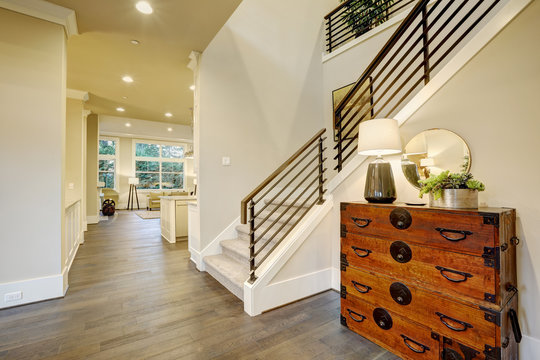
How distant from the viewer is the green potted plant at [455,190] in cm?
144

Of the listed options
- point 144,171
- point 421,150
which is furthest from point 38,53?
point 144,171

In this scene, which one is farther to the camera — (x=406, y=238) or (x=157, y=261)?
(x=157, y=261)

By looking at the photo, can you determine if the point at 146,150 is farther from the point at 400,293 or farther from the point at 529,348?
the point at 529,348

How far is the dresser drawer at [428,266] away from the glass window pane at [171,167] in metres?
11.4

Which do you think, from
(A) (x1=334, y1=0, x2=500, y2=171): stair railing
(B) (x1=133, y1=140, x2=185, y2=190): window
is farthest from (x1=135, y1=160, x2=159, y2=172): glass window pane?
(A) (x1=334, y1=0, x2=500, y2=171): stair railing

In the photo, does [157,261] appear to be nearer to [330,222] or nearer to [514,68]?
[330,222]

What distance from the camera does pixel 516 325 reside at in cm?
136

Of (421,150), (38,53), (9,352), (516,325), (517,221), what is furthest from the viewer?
(38,53)

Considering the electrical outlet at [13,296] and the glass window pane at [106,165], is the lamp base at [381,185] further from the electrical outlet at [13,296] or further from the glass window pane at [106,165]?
the glass window pane at [106,165]

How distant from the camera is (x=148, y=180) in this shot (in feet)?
37.7

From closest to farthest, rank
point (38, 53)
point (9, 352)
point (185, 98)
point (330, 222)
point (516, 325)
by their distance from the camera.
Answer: point (516, 325)
point (9, 352)
point (38, 53)
point (330, 222)
point (185, 98)

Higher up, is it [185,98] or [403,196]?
[185,98]

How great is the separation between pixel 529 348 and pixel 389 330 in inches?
30.6

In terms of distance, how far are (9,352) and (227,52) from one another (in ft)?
12.4
